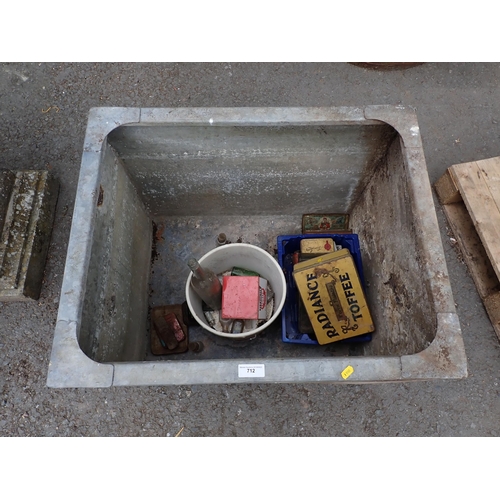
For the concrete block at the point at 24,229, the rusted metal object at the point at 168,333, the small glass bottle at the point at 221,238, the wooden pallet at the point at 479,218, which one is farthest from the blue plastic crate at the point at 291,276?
the concrete block at the point at 24,229

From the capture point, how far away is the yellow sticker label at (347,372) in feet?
4.44

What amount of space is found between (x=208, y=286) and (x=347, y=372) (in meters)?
0.84

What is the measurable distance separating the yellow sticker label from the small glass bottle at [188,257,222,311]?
0.80m

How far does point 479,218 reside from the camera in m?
2.22

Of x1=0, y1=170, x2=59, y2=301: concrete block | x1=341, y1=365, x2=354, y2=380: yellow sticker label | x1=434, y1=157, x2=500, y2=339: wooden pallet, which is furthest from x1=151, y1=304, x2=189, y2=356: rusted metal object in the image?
x1=434, y1=157, x2=500, y2=339: wooden pallet

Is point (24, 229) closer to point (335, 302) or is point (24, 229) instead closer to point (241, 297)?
point (241, 297)

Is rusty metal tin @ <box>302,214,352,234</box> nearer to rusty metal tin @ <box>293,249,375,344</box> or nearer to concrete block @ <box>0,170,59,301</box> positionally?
rusty metal tin @ <box>293,249,375,344</box>

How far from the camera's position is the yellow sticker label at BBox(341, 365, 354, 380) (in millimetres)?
1354

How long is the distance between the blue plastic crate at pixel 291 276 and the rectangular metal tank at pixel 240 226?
0.06 meters

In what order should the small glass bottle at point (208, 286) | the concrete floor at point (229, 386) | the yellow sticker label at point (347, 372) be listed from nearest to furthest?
the yellow sticker label at point (347, 372), the small glass bottle at point (208, 286), the concrete floor at point (229, 386)

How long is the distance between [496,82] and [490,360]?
2152 millimetres

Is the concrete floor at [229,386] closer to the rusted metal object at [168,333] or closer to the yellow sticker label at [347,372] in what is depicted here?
the rusted metal object at [168,333]

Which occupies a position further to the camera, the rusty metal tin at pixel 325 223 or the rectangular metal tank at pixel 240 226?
the rusty metal tin at pixel 325 223

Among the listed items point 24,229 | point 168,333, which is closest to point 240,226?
point 168,333
